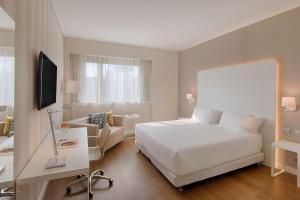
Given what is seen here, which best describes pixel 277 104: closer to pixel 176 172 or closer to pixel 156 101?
pixel 176 172

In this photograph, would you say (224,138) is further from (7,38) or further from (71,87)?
(71,87)

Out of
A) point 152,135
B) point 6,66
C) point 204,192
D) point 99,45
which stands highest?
point 99,45

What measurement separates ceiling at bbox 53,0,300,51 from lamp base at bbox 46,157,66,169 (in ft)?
7.71

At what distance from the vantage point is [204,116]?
4172 millimetres

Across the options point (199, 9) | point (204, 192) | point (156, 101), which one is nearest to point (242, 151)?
point (204, 192)

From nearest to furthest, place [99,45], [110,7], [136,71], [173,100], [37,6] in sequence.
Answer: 1. [37,6]
2. [110,7]
3. [99,45]
4. [136,71]
5. [173,100]

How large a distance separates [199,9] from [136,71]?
111 inches

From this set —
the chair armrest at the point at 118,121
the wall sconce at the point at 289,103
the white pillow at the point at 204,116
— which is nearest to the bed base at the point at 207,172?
the wall sconce at the point at 289,103

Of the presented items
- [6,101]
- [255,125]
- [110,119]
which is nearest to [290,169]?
[255,125]

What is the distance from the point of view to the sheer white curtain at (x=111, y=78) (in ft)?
15.1

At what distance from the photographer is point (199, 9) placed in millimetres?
2854

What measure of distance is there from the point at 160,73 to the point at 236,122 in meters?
2.97

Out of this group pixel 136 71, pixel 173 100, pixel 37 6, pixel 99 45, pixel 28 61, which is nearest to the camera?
pixel 28 61

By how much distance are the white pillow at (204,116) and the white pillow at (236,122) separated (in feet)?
1.08
